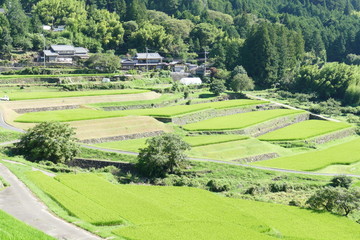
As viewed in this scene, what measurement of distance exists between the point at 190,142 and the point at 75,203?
23983 mm

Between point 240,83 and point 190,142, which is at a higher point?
point 240,83

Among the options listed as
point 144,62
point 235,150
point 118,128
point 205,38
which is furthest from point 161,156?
point 205,38

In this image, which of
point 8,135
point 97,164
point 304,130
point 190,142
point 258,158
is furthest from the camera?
point 304,130

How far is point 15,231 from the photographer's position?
19.9 meters

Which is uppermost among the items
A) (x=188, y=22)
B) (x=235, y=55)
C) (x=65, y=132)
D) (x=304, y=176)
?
(x=188, y=22)

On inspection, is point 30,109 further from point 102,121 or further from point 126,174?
point 126,174

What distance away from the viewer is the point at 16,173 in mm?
32750

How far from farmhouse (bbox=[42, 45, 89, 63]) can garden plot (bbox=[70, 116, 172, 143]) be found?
130ft

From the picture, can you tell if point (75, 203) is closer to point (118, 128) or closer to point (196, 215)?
point (196, 215)

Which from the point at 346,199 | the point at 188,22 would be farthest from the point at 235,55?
the point at 346,199

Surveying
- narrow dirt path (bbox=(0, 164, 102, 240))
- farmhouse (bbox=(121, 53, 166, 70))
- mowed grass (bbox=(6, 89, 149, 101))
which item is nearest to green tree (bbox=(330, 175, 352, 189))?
narrow dirt path (bbox=(0, 164, 102, 240))

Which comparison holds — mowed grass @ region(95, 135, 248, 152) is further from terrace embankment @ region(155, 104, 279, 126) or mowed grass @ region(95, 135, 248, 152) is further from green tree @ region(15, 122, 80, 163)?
terrace embankment @ region(155, 104, 279, 126)

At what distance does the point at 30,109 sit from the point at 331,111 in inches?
1815

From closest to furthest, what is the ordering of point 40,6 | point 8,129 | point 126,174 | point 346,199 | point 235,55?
point 346,199 → point 126,174 → point 8,129 → point 235,55 → point 40,6
